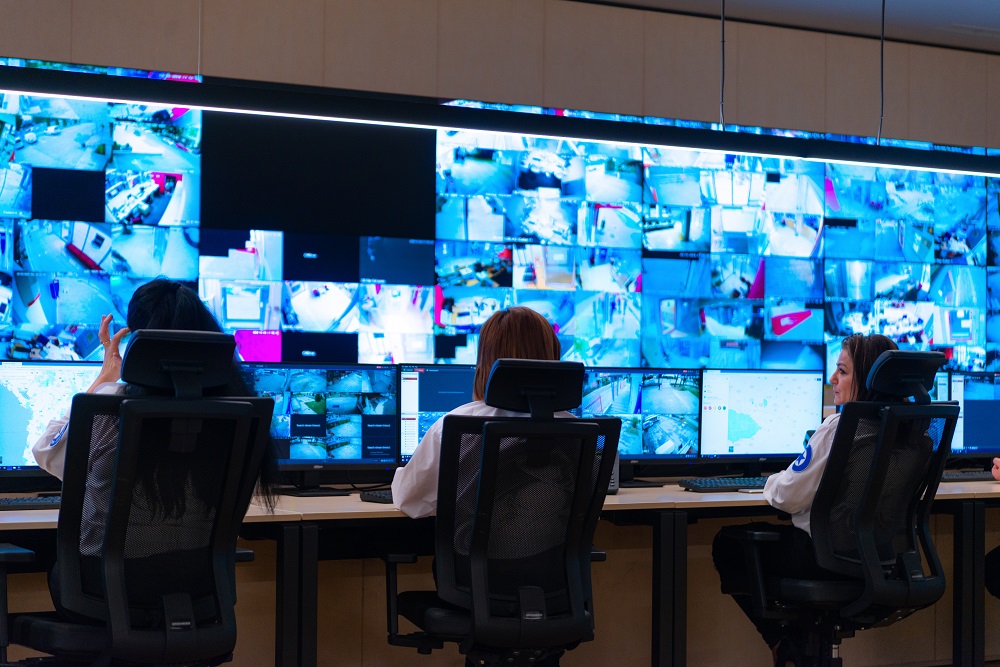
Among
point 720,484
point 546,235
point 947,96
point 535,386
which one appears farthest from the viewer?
point 947,96

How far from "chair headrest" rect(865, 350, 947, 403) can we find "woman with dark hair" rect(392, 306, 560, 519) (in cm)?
90

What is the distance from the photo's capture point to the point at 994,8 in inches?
222

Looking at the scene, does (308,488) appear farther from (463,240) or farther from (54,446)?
(463,240)

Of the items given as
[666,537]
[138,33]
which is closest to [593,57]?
[138,33]

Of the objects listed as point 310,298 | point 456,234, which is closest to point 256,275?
point 310,298

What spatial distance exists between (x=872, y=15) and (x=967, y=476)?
2.60 metres

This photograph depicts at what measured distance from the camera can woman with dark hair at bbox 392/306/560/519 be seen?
2854mm

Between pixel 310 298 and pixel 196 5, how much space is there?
4.57ft

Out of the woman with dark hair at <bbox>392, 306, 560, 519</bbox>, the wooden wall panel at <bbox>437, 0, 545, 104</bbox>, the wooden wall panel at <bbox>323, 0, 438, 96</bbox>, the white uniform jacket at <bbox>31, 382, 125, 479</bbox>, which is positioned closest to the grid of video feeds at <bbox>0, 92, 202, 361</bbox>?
the wooden wall panel at <bbox>323, 0, 438, 96</bbox>

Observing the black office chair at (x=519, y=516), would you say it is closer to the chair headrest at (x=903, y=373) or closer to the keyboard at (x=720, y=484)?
the chair headrest at (x=903, y=373)

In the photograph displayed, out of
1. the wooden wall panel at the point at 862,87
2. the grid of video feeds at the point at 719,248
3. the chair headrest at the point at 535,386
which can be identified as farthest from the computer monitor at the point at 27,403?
the wooden wall panel at the point at 862,87

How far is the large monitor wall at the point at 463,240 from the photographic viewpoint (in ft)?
16.2

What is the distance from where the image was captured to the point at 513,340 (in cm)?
296

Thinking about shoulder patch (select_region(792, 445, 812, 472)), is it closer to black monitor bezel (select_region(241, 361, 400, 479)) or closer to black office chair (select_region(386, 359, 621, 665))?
black office chair (select_region(386, 359, 621, 665))
